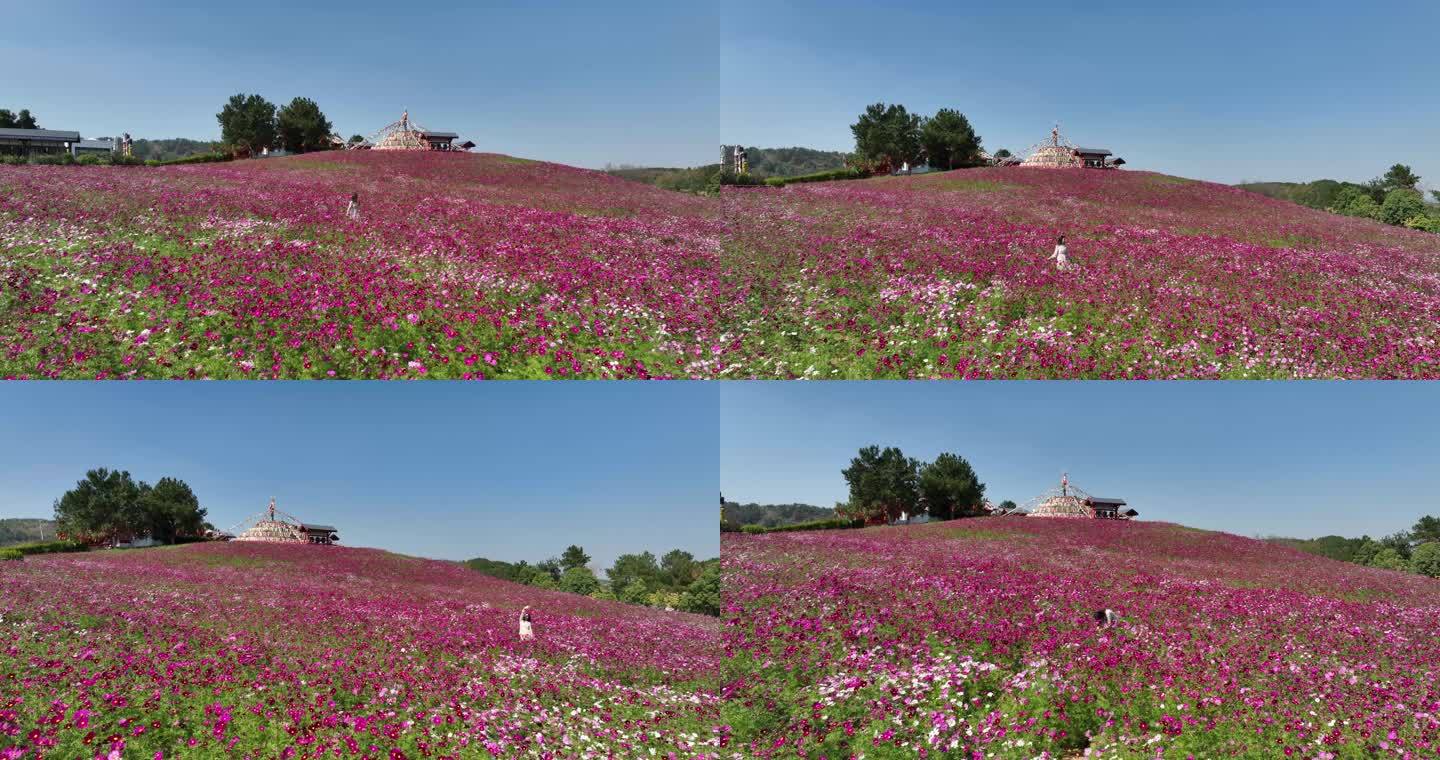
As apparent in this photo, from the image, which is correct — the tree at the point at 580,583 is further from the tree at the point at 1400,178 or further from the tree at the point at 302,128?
the tree at the point at 1400,178

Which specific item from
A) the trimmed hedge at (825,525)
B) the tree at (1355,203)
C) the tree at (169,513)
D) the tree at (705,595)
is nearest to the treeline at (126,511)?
the tree at (169,513)

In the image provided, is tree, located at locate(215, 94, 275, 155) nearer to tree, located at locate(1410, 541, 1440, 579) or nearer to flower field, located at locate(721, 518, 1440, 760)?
flower field, located at locate(721, 518, 1440, 760)

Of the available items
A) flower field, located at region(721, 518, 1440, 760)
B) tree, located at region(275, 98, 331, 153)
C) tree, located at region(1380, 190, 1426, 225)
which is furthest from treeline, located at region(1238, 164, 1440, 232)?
tree, located at region(275, 98, 331, 153)

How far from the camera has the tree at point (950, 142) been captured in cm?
4578

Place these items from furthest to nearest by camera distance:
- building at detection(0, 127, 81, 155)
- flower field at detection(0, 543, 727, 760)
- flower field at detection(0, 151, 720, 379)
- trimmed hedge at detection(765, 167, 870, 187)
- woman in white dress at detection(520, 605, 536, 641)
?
building at detection(0, 127, 81, 155)
trimmed hedge at detection(765, 167, 870, 187)
woman in white dress at detection(520, 605, 536, 641)
flower field at detection(0, 151, 720, 379)
flower field at detection(0, 543, 727, 760)

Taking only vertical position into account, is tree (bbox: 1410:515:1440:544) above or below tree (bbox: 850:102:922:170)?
below

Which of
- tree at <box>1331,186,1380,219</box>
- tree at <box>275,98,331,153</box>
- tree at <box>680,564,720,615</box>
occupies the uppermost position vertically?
tree at <box>275,98,331,153</box>

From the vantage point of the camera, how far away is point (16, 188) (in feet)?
77.1

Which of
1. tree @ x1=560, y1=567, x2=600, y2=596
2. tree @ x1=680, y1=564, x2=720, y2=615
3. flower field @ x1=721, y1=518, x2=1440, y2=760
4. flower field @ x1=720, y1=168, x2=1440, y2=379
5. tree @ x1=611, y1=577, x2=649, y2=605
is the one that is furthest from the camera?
tree @ x1=560, y1=567, x2=600, y2=596

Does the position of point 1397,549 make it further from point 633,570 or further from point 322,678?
point 322,678

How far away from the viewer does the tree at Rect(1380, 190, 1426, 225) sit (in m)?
51.9

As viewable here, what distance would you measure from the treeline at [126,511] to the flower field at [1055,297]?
119ft

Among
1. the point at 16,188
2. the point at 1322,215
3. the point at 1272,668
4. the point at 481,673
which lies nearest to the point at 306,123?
the point at 16,188

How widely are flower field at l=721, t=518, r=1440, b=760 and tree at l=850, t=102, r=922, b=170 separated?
29.6 meters
